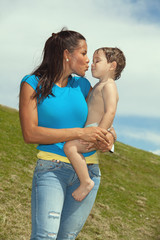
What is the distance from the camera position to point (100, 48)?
157 inches

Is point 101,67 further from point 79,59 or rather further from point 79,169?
point 79,169

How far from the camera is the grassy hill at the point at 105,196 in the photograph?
8.99m

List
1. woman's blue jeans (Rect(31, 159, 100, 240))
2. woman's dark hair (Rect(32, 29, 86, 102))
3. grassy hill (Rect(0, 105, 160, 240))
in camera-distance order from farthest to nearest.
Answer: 1. grassy hill (Rect(0, 105, 160, 240))
2. woman's dark hair (Rect(32, 29, 86, 102))
3. woman's blue jeans (Rect(31, 159, 100, 240))

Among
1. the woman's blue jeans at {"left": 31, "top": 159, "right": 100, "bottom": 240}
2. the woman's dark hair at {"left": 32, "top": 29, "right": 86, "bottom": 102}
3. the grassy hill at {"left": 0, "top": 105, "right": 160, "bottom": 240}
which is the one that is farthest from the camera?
the grassy hill at {"left": 0, "top": 105, "right": 160, "bottom": 240}

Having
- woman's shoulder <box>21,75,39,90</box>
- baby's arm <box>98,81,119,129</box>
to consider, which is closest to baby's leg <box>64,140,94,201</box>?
baby's arm <box>98,81,119,129</box>

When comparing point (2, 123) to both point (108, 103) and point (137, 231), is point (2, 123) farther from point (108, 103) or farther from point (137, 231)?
point (108, 103)

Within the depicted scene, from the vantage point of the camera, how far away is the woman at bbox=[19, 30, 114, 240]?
9.97ft

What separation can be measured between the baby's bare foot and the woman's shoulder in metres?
1.14

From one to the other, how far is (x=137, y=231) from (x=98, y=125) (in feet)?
27.9

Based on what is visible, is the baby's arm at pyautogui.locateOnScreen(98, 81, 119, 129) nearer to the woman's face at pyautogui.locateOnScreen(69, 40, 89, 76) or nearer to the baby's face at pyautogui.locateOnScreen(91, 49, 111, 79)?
the baby's face at pyautogui.locateOnScreen(91, 49, 111, 79)

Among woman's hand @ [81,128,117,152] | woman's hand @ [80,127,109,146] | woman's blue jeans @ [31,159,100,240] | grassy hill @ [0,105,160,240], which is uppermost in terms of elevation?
woman's hand @ [80,127,109,146]

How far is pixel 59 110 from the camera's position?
3283mm

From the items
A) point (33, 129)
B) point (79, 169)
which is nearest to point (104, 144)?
point (79, 169)

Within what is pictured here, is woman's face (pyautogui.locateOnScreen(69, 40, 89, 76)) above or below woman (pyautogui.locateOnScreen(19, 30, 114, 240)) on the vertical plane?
above
